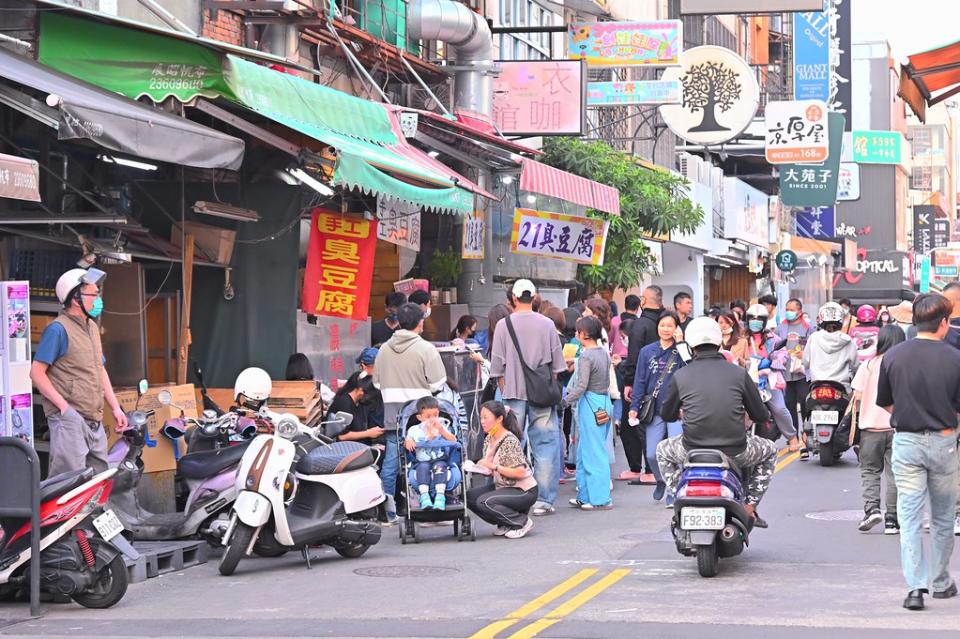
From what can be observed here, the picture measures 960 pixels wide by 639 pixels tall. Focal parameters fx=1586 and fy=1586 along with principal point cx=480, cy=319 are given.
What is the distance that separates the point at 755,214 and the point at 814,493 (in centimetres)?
3216

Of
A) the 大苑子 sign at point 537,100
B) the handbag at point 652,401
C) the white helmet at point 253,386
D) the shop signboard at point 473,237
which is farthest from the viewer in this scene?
the 大苑子 sign at point 537,100

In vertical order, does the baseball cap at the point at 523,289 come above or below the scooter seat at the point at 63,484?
above

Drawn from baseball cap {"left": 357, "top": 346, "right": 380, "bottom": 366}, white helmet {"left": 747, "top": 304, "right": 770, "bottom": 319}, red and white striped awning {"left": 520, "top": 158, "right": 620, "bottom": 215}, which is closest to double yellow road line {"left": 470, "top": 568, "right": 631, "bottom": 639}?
baseball cap {"left": 357, "top": 346, "right": 380, "bottom": 366}

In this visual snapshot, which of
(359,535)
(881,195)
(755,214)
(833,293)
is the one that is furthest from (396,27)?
(881,195)

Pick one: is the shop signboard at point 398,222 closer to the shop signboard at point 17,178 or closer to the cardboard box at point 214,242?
the cardboard box at point 214,242

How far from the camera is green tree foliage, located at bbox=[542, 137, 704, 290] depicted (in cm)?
2627

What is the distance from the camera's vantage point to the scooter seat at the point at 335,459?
11961mm

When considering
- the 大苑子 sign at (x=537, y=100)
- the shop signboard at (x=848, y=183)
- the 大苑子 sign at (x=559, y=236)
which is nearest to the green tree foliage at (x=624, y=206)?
the 大苑子 sign at (x=559, y=236)

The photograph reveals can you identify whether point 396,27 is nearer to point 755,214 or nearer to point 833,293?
point 755,214

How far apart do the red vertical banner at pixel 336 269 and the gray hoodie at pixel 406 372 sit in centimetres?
261

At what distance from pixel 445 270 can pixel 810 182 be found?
28.9 meters

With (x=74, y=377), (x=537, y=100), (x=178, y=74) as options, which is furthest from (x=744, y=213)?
(x=74, y=377)

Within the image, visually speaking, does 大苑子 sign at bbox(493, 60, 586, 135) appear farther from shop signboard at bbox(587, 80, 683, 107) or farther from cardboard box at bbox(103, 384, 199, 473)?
cardboard box at bbox(103, 384, 199, 473)

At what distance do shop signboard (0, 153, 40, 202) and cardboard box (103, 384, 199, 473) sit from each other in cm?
322
